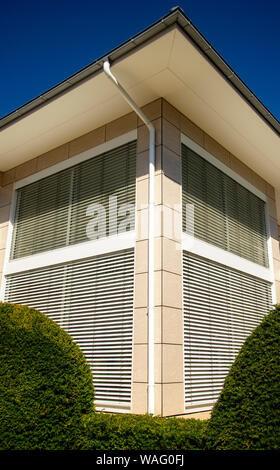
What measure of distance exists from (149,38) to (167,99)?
4.90 ft

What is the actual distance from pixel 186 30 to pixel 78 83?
6.92ft

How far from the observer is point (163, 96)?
7.09 meters

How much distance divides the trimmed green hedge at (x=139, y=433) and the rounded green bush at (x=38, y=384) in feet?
0.63

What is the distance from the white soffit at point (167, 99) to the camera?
6.17 metres

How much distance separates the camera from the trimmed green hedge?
4199mm

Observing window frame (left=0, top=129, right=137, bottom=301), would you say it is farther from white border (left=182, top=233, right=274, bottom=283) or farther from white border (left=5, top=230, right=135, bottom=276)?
white border (left=182, top=233, right=274, bottom=283)

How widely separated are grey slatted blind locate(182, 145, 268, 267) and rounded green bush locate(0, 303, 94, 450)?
126 inches

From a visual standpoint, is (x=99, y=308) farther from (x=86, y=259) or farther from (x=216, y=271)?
(x=216, y=271)

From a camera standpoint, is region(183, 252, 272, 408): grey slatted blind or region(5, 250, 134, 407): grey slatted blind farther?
region(183, 252, 272, 408): grey slatted blind

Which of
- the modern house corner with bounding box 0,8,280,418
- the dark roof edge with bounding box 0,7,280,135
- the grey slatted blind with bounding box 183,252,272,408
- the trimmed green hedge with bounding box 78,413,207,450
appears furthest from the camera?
the grey slatted blind with bounding box 183,252,272,408

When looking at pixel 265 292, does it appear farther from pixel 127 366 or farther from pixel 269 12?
pixel 269 12

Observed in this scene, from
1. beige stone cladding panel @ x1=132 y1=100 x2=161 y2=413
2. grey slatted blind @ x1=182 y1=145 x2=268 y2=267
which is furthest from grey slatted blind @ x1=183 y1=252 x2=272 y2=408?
beige stone cladding panel @ x1=132 y1=100 x2=161 y2=413

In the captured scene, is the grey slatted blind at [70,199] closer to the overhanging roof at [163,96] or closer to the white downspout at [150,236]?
the white downspout at [150,236]

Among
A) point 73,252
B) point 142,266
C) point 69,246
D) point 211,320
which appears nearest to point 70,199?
point 69,246
